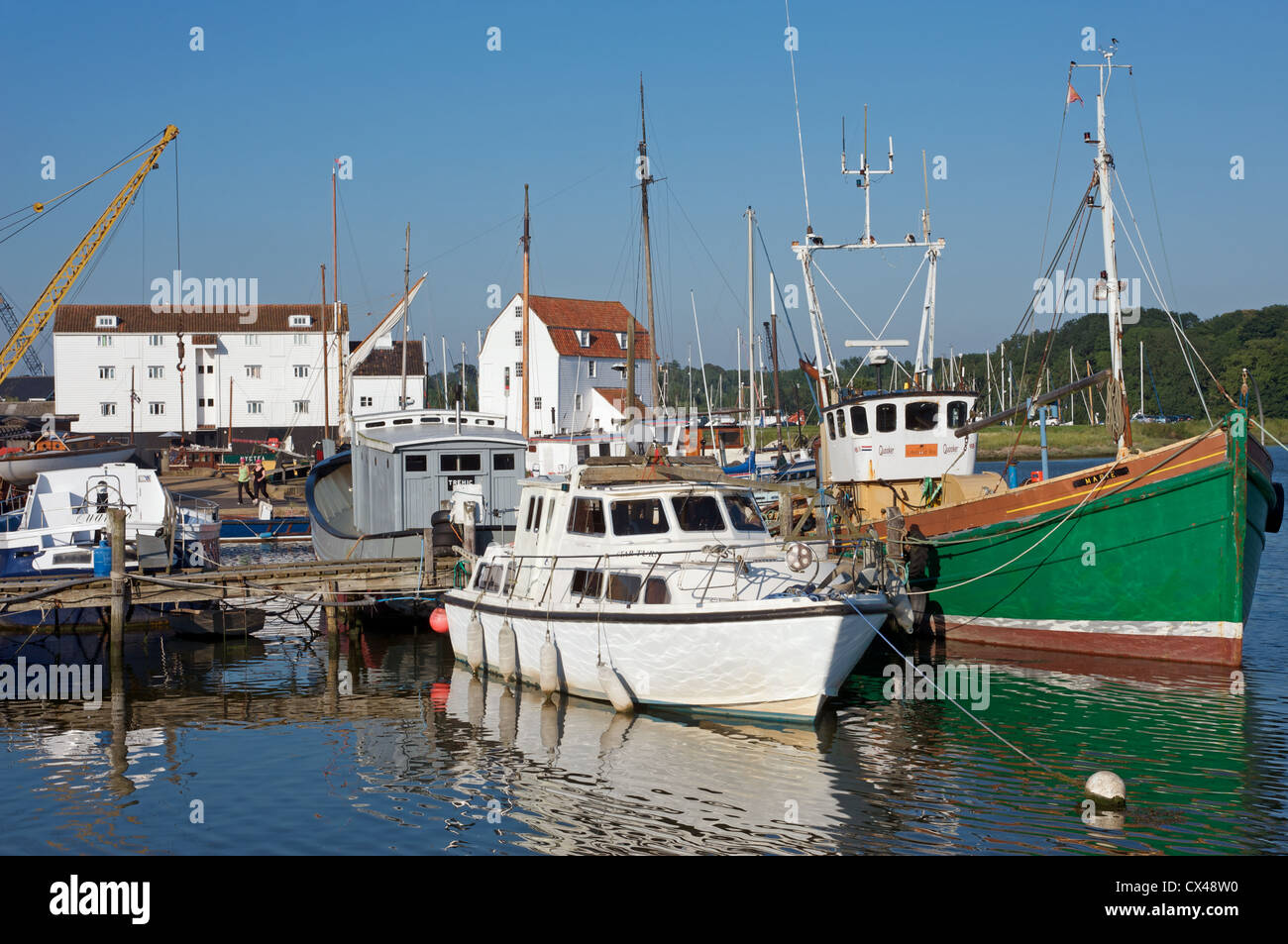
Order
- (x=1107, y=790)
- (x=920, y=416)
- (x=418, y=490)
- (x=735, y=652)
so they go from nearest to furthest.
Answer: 1. (x=1107, y=790)
2. (x=735, y=652)
3. (x=920, y=416)
4. (x=418, y=490)

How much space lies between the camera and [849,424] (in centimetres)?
2709

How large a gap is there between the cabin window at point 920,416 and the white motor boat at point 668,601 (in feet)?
25.0

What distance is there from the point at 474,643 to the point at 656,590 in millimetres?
5187

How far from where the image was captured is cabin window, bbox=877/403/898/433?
2650cm

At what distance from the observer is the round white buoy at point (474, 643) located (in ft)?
67.6

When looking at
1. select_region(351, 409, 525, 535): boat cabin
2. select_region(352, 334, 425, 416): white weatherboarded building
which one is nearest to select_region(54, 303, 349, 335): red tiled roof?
select_region(352, 334, 425, 416): white weatherboarded building

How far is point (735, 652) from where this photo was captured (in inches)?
631

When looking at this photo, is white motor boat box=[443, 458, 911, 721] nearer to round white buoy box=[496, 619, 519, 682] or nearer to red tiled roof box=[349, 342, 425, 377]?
round white buoy box=[496, 619, 519, 682]

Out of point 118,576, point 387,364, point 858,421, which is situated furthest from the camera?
point 387,364

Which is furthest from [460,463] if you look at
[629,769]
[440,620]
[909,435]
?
[629,769]

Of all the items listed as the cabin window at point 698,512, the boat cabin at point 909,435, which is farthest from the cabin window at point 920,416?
the cabin window at point 698,512

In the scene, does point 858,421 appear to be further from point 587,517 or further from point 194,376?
point 194,376

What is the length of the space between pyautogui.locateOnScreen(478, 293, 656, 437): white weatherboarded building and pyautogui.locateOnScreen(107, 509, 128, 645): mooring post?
45060mm

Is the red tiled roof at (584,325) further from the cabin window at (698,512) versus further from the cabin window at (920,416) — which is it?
the cabin window at (698,512)
